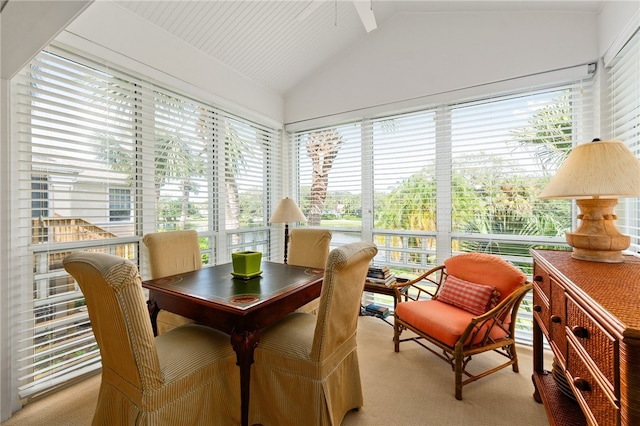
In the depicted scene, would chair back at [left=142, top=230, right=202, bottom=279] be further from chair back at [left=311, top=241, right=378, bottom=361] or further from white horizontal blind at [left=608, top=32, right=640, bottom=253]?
white horizontal blind at [left=608, top=32, right=640, bottom=253]

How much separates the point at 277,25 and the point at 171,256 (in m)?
2.47

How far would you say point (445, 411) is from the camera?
174 centimetres

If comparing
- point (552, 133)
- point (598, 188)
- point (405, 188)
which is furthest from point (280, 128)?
point (598, 188)

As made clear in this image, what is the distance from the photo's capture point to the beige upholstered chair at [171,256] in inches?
83.3

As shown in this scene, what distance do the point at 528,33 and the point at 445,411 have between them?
10.3 feet

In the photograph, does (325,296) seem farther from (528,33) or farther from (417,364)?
(528,33)

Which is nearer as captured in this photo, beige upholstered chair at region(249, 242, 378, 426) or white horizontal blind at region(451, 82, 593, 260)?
beige upholstered chair at region(249, 242, 378, 426)

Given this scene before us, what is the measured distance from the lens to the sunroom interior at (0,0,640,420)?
1877 mm

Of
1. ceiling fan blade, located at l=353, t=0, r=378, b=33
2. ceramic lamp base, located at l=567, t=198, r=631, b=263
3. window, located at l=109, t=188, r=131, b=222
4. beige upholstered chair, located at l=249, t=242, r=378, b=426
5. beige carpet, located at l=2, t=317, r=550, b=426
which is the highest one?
ceiling fan blade, located at l=353, t=0, r=378, b=33

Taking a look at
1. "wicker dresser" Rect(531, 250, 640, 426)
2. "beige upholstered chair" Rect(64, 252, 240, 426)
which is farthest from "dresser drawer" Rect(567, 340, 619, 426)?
"beige upholstered chair" Rect(64, 252, 240, 426)

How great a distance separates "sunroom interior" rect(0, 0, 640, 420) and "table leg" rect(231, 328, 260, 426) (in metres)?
1.50

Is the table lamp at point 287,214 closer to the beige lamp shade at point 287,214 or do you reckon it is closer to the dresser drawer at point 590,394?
the beige lamp shade at point 287,214

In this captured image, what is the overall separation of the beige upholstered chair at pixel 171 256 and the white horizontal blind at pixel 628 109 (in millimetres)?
3223

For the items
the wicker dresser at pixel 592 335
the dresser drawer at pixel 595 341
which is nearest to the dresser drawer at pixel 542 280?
the wicker dresser at pixel 592 335
